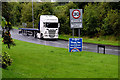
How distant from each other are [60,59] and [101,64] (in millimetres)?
4307

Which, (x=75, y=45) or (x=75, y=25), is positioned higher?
(x=75, y=25)

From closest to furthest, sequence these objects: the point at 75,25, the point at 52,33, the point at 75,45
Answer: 1. the point at 75,25
2. the point at 75,45
3. the point at 52,33

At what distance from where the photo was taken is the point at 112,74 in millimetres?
14664

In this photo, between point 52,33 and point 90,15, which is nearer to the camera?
point 52,33

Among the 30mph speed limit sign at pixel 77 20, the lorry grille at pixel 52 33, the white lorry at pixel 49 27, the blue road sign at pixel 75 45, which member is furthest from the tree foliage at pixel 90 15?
the blue road sign at pixel 75 45

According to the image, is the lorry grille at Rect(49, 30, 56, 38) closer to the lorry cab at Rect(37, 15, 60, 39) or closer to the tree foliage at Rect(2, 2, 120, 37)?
the lorry cab at Rect(37, 15, 60, 39)

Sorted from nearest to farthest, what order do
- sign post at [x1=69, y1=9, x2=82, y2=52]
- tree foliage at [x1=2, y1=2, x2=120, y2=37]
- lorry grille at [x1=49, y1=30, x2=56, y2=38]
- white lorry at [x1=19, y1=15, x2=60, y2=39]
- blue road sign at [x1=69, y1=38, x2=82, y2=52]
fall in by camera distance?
sign post at [x1=69, y1=9, x2=82, y2=52]
blue road sign at [x1=69, y1=38, x2=82, y2=52]
white lorry at [x1=19, y1=15, x2=60, y2=39]
lorry grille at [x1=49, y1=30, x2=56, y2=38]
tree foliage at [x1=2, y1=2, x2=120, y2=37]

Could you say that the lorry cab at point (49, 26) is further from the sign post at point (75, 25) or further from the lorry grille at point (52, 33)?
the sign post at point (75, 25)

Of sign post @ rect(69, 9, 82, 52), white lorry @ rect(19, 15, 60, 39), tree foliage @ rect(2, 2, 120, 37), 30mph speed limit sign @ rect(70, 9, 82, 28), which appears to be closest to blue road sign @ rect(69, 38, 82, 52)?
sign post @ rect(69, 9, 82, 52)

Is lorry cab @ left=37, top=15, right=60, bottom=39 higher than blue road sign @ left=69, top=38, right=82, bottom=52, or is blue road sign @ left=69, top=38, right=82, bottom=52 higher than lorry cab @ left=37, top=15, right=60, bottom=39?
lorry cab @ left=37, top=15, right=60, bottom=39

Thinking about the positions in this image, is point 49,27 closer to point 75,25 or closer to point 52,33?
point 52,33

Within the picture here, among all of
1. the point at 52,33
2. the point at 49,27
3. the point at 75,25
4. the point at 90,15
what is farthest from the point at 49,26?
the point at 75,25

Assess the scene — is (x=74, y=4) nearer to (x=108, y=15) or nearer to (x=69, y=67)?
(x=108, y=15)

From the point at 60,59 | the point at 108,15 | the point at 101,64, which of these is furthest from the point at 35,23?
the point at 101,64
